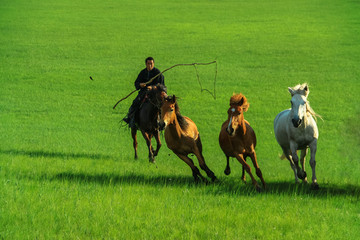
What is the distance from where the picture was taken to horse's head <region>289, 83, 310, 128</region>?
9.54 meters

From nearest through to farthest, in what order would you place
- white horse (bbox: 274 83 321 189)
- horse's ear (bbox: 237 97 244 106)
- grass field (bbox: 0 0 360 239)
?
grass field (bbox: 0 0 360 239)
horse's ear (bbox: 237 97 244 106)
white horse (bbox: 274 83 321 189)

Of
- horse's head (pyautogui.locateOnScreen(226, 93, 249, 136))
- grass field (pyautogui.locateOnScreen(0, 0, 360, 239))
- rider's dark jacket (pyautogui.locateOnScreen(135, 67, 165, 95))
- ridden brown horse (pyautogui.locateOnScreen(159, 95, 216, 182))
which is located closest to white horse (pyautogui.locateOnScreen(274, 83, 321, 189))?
grass field (pyautogui.locateOnScreen(0, 0, 360, 239))

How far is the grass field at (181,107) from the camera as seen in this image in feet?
25.1

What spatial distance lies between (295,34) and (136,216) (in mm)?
34473

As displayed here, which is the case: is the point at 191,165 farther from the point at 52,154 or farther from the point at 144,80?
the point at 52,154

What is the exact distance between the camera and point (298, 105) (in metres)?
9.69

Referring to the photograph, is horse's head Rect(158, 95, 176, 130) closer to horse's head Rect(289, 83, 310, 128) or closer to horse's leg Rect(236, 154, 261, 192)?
horse's leg Rect(236, 154, 261, 192)

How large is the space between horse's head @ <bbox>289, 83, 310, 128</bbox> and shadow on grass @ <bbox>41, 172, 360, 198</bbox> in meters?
1.27

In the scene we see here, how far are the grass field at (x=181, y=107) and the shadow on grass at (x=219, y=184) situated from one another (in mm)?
43

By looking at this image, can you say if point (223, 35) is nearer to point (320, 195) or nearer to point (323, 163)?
point (323, 163)

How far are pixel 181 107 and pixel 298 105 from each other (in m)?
13.9

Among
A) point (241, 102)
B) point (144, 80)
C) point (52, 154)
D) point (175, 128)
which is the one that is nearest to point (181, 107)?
point (52, 154)

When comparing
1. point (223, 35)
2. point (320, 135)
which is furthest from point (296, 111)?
point (223, 35)

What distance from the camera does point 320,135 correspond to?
1847 cm
